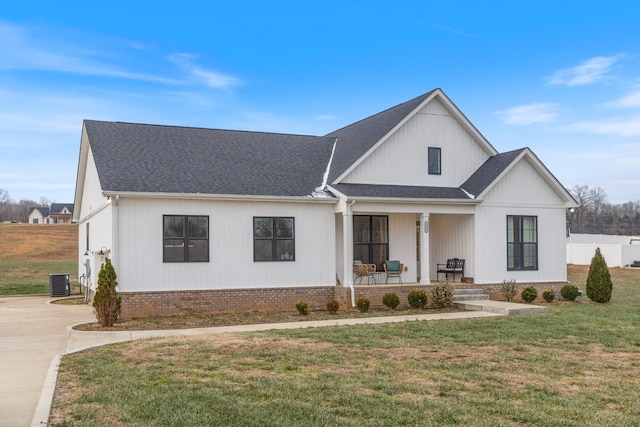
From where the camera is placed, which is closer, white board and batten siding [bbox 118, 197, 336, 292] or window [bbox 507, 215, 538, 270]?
white board and batten siding [bbox 118, 197, 336, 292]

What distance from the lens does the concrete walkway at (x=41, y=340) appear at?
774cm

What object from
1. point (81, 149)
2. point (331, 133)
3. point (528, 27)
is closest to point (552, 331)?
point (528, 27)

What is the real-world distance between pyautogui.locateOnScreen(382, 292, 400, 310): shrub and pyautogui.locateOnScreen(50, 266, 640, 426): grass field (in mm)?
4540

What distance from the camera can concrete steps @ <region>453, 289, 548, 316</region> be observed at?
698 inches

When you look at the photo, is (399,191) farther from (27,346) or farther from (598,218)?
(598,218)

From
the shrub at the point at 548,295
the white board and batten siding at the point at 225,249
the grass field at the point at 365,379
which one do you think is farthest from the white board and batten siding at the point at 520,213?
the grass field at the point at 365,379

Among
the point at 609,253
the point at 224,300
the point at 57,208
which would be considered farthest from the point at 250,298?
the point at 57,208

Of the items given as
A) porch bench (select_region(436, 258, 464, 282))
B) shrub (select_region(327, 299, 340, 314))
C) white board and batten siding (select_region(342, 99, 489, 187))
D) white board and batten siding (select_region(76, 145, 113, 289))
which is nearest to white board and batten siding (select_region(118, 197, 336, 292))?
white board and batten siding (select_region(76, 145, 113, 289))

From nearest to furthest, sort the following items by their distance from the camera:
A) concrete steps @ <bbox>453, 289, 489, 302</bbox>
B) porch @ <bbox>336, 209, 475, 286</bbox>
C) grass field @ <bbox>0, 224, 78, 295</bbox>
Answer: concrete steps @ <bbox>453, 289, 489, 302</bbox>, porch @ <bbox>336, 209, 475, 286</bbox>, grass field @ <bbox>0, 224, 78, 295</bbox>

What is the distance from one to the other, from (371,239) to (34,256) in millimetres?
40145

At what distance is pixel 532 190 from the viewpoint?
72.8 ft

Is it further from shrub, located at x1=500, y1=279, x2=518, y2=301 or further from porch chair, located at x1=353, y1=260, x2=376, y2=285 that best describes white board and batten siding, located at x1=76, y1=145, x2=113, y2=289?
shrub, located at x1=500, y1=279, x2=518, y2=301

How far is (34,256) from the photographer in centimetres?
5222

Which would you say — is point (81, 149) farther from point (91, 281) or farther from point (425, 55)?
point (425, 55)
